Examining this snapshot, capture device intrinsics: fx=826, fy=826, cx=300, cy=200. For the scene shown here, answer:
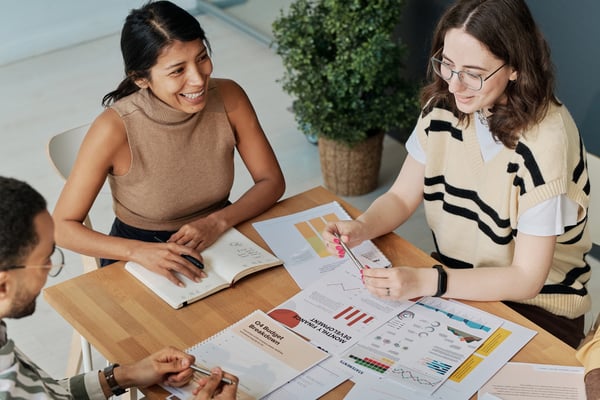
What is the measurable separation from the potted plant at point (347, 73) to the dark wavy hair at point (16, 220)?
220 centimetres

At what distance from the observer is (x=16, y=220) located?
1.42m

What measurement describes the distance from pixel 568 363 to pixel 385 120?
1.99m

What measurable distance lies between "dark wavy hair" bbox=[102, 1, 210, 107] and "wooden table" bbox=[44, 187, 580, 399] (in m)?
0.56

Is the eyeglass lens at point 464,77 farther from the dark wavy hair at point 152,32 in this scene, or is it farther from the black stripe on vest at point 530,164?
the dark wavy hair at point 152,32

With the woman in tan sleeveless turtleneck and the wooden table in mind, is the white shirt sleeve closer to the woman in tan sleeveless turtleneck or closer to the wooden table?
the wooden table

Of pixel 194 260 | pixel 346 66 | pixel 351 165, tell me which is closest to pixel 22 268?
pixel 194 260

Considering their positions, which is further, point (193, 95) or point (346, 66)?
point (346, 66)

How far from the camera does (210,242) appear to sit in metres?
2.19

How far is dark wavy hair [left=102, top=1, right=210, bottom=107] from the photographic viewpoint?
221 cm

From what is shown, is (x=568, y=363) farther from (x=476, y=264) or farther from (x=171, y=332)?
(x=171, y=332)

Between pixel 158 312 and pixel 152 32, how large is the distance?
0.76m

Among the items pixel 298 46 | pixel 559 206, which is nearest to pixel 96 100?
pixel 298 46

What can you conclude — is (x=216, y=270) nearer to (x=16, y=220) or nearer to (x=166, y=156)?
(x=166, y=156)

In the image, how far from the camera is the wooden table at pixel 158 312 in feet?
6.01
